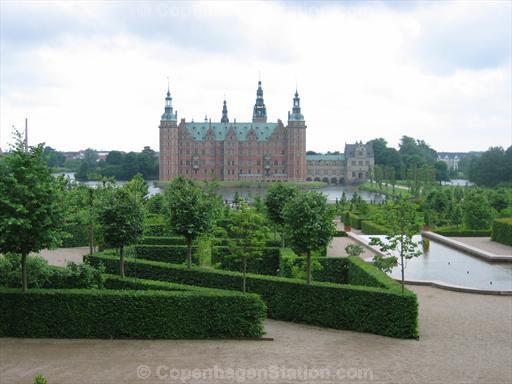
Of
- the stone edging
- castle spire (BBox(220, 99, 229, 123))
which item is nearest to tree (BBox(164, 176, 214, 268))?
the stone edging

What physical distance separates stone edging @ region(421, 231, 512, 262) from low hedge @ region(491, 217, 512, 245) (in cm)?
216

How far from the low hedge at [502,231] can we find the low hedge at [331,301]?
14557 millimetres

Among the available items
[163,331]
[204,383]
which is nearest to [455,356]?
[204,383]

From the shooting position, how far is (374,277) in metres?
14.3

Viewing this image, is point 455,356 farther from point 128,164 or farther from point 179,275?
point 128,164

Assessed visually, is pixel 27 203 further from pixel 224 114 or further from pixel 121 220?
pixel 224 114

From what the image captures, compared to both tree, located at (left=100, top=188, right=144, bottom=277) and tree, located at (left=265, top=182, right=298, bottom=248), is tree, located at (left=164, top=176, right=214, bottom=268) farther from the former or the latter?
tree, located at (left=265, top=182, right=298, bottom=248)

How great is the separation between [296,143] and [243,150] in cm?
968

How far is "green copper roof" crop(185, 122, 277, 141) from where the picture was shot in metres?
108

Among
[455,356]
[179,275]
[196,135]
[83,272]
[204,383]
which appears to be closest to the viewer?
[204,383]

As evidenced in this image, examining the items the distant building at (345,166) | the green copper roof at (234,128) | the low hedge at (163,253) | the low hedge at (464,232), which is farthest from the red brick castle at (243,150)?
the low hedge at (163,253)

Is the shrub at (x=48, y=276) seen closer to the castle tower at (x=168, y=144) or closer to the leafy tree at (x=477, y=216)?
the leafy tree at (x=477, y=216)

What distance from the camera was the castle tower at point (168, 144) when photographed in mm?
103438

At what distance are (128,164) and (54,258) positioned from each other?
296ft
